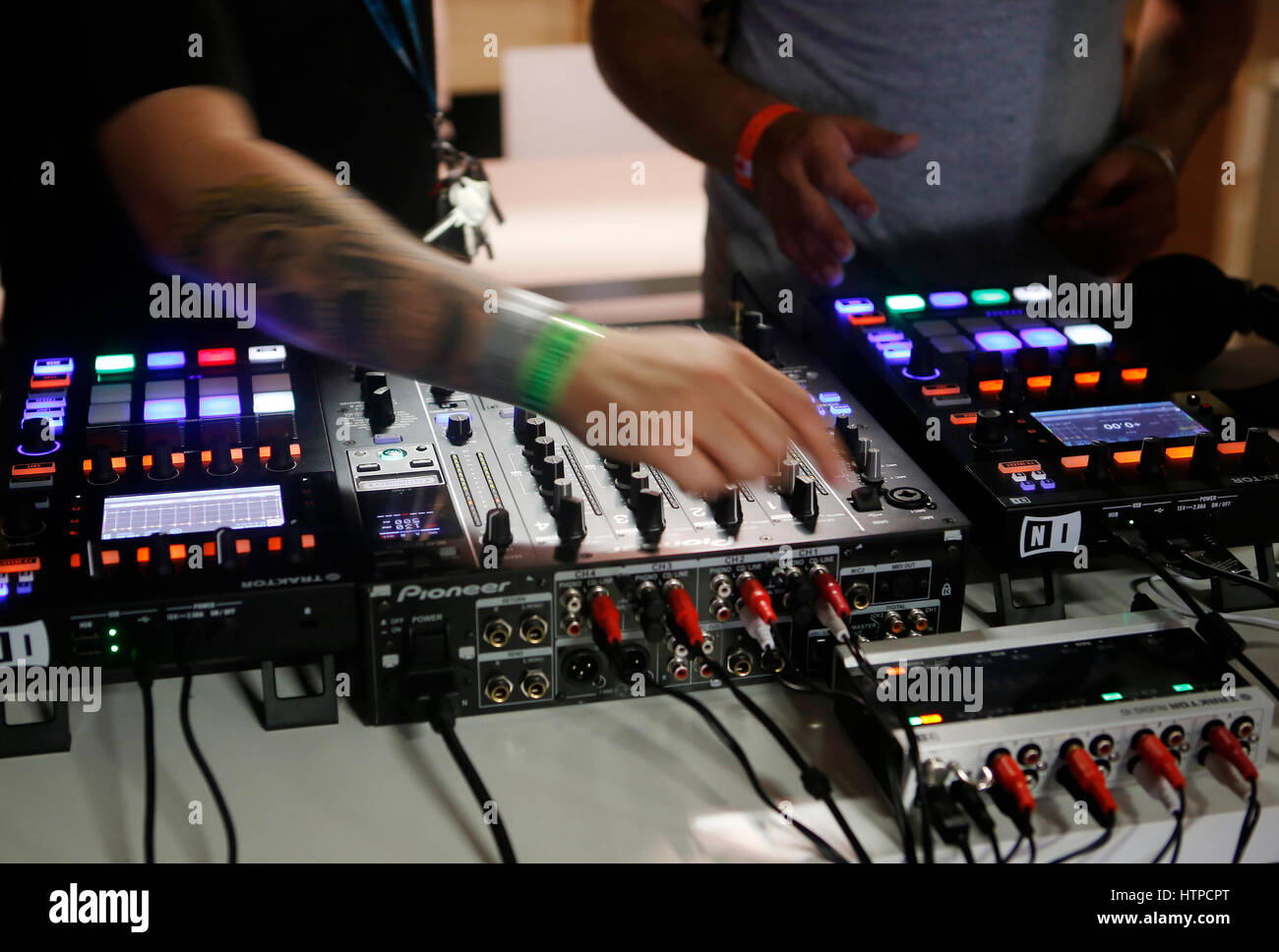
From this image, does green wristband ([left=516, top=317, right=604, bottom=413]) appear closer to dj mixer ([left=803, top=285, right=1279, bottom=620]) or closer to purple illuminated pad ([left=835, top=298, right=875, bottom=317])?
dj mixer ([left=803, top=285, right=1279, bottom=620])

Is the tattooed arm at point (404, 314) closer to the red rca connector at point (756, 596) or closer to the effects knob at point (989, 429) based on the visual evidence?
the red rca connector at point (756, 596)

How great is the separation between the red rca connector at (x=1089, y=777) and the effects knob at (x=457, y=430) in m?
0.58

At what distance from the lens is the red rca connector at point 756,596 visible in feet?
3.19

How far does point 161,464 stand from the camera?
105 cm

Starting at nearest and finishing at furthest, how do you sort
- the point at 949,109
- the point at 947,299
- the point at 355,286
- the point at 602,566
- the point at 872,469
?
1. the point at 355,286
2. the point at 602,566
3. the point at 872,469
4. the point at 947,299
5. the point at 949,109

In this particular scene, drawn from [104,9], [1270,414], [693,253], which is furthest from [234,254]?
[693,253]

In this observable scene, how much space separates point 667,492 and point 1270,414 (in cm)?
77

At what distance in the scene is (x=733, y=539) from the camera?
997 mm

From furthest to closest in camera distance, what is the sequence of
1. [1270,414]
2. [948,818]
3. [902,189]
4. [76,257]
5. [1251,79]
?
[1251,79] → [902,189] → [1270,414] → [76,257] → [948,818]

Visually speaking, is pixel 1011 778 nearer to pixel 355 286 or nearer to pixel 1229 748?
pixel 1229 748

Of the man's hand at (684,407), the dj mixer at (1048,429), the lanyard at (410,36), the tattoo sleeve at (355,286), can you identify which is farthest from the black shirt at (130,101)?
the dj mixer at (1048,429)

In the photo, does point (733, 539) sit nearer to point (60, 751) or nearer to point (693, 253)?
point (60, 751)

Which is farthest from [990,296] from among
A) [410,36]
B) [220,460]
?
[220,460]

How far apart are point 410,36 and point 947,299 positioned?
721 millimetres
